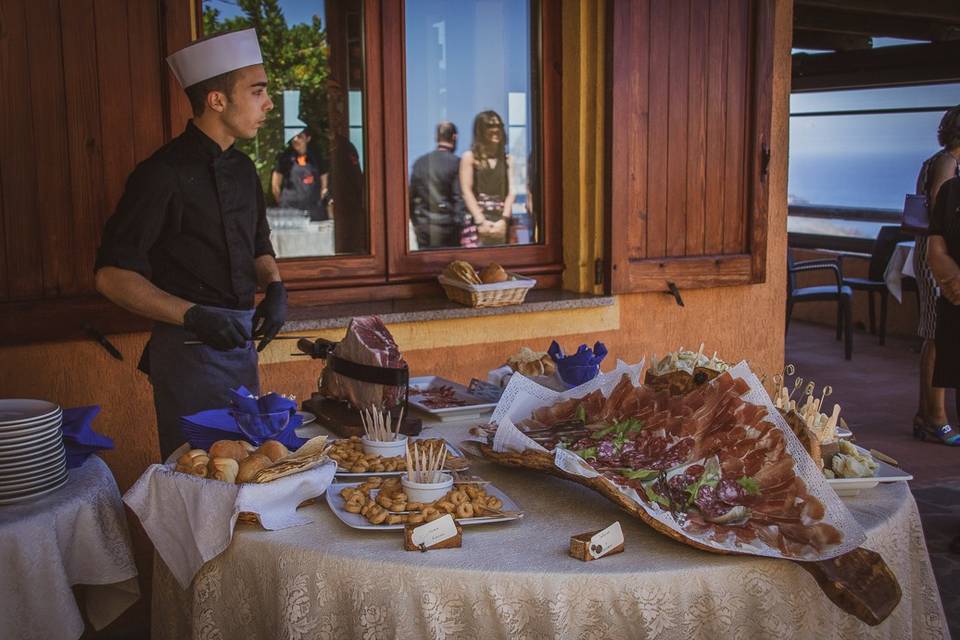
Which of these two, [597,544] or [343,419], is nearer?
[597,544]

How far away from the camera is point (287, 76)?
163 inches

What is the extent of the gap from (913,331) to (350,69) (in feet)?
21.3

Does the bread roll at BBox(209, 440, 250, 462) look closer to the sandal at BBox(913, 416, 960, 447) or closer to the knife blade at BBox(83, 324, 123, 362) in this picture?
the knife blade at BBox(83, 324, 123, 362)

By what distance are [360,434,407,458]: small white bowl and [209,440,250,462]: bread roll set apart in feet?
0.98

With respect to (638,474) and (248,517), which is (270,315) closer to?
(248,517)

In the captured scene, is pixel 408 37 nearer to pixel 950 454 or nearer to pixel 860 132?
pixel 950 454

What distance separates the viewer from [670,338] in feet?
15.3

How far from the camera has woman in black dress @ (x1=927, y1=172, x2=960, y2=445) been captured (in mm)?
4680

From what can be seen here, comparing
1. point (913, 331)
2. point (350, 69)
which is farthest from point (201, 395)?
point (913, 331)

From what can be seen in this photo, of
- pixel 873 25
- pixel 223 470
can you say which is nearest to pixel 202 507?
pixel 223 470

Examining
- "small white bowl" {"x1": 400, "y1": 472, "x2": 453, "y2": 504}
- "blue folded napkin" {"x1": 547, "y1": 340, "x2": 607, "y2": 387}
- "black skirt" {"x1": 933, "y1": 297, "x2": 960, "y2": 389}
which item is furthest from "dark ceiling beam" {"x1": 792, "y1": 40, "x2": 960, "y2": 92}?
"small white bowl" {"x1": 400, "y1": 472, "x2": 453, "y2": 504}

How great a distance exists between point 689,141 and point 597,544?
2.98m

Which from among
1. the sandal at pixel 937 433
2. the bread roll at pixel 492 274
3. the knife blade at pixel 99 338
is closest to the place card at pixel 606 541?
the knife blade at pixel 99 338

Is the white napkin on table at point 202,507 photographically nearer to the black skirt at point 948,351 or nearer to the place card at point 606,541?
the place card at point 606,541
